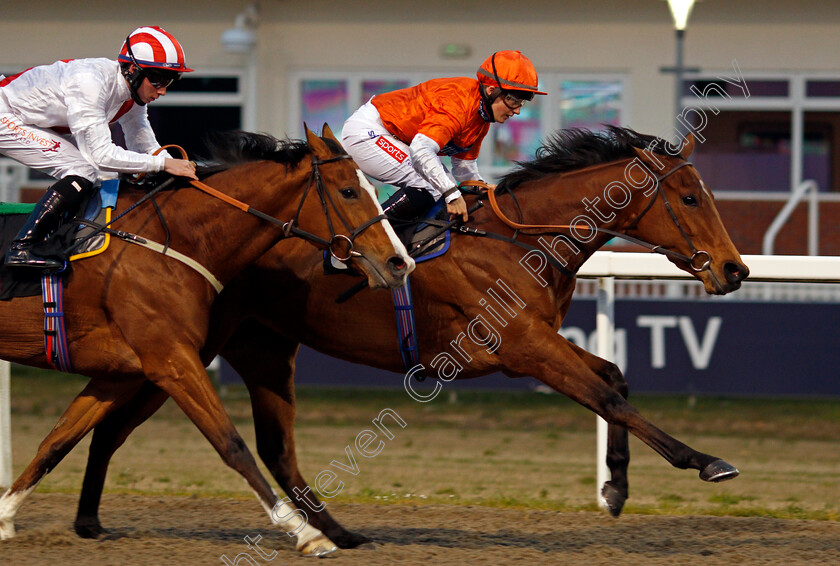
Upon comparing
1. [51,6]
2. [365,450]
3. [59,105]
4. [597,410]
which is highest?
[51,6]

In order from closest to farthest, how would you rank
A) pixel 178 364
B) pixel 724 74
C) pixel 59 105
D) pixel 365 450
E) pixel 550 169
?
1. pixel 178 364
2. pixel 59 105
3. pixel 550 169
4. pixel 365 450
5. pixel 724 74

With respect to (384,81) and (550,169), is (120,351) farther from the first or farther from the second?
A: (384,81)

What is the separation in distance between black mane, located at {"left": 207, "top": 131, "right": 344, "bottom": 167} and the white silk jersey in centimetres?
25

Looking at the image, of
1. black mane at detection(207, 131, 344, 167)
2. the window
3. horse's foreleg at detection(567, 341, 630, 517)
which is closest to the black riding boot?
black mane at detection(207, 131, 344, 167)

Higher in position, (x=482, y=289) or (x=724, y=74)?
(x=724, y=74)

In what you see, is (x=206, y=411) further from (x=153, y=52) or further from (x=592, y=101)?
(x=592, y=101)

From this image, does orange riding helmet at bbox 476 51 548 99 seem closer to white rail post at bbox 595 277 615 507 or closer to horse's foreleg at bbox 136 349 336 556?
white rail post at bbox 595 277 615 507

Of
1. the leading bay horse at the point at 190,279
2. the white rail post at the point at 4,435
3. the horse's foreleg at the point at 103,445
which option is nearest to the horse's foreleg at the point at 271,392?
the horse's foreleg at the point at 103,445

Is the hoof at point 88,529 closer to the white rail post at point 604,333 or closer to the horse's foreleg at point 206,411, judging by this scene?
the horse's foreleg at point 206,411

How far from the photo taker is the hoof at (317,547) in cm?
430

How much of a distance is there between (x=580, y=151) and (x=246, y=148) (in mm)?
1446

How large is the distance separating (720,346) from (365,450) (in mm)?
2652

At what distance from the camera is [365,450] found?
7738 mm

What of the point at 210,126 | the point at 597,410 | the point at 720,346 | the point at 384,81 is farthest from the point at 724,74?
the point at 597,410
